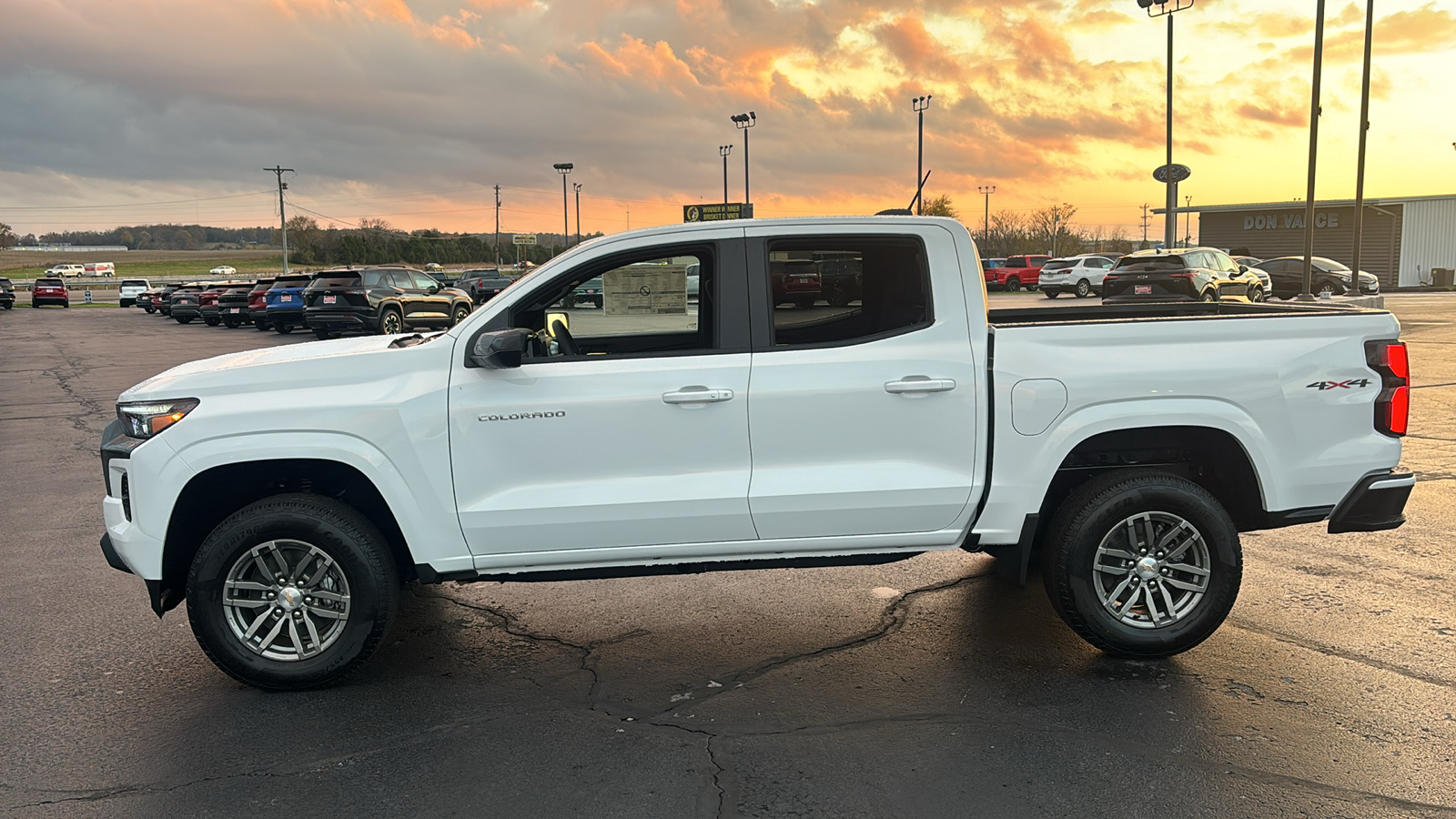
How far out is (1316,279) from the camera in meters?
40.4

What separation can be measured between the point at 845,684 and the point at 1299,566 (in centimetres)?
325

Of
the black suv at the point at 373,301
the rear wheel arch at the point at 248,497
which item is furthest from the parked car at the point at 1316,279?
the rear wheel arch at the point at 248,497

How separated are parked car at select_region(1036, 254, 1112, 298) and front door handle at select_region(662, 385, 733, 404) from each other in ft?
129

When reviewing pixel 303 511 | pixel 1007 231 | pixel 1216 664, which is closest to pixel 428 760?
pixel 303 511

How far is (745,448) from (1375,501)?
2804 millimetres

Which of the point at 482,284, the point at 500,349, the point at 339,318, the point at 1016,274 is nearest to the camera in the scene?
the point at 500,349

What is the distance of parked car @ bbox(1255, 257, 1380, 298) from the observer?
129 ft

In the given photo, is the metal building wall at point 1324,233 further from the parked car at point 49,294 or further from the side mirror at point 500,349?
the parked car at point 49,294

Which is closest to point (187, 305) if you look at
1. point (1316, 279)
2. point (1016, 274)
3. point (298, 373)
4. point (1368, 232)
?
point (1016, 274)

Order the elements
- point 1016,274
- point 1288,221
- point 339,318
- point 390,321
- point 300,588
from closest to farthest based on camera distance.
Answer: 1. point 300,588
2. point 339,318
3. point 390,321
4. point 1016,274
5. point 1288,221

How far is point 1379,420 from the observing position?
183 inches

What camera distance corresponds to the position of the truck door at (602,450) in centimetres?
433

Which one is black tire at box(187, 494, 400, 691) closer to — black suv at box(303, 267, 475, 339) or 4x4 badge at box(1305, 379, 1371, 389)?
Result: 4x4 badge at box(1305, 379, 1371, 389)

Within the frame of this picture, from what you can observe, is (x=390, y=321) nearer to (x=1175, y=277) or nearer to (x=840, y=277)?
(x=1175, y=277)
